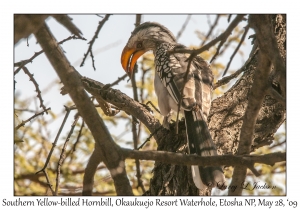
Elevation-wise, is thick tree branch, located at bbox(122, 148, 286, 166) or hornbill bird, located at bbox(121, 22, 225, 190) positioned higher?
hornbill bird, located at bbox(121, 22, 225, 190)

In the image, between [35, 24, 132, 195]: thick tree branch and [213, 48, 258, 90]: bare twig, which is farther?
[213, 48, 258, 90]: bare twig

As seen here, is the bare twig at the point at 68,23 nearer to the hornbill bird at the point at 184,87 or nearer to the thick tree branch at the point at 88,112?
the thick tree branch at the point at 88,112

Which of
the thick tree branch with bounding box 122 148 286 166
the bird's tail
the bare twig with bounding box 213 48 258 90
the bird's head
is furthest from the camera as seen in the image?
the bird's head

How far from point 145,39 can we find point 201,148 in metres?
2.40

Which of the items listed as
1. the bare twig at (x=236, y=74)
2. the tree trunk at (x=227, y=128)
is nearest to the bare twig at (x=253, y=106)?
the tree trunk at (x=227, y=128)

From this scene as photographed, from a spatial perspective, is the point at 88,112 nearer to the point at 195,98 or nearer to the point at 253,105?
the point at 253,105

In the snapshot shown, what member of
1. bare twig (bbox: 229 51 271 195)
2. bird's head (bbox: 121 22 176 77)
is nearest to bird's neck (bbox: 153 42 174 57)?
bird's head (bbox: 121 22 176 77)

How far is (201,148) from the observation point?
11.1ft

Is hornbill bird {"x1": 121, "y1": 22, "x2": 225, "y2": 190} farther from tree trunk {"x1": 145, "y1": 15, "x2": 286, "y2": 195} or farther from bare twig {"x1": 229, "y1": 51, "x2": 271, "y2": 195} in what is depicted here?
bare twig {"x1": 229, "y1": 51, "x2": 271, "y2": 195}

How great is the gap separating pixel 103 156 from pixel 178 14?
51.1 inches

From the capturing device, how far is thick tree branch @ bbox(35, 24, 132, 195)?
2377 millimetres

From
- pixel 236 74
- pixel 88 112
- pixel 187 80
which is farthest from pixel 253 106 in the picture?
pixel 236 74

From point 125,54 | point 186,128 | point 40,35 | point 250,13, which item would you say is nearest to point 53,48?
point 40,35

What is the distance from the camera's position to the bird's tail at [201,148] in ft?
10.1
